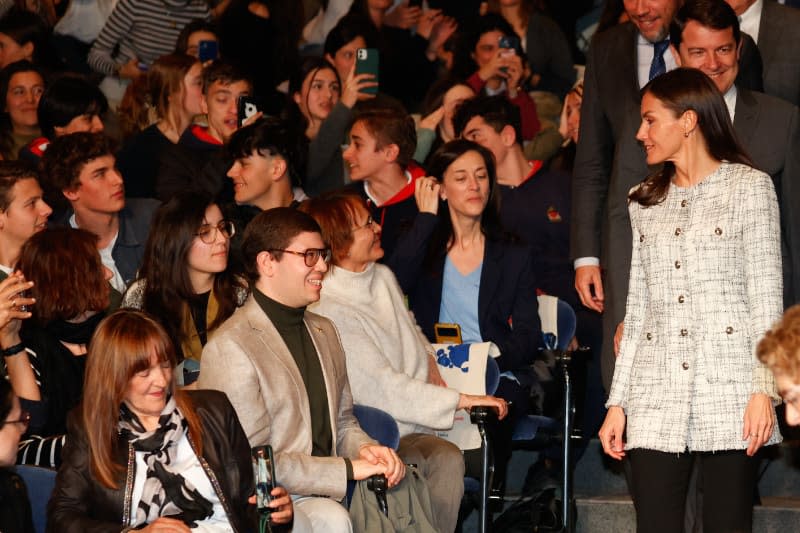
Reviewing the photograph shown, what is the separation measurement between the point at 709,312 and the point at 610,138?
4.59 feet

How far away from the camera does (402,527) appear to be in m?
4.39


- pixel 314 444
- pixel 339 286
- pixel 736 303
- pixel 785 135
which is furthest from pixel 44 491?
pixel 785 135

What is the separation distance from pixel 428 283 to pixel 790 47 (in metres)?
1.83

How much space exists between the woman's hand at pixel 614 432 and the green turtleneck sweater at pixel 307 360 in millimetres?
1004

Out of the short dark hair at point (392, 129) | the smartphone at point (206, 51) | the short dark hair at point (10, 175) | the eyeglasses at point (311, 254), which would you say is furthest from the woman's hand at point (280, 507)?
the smartphone at point (206, 51)

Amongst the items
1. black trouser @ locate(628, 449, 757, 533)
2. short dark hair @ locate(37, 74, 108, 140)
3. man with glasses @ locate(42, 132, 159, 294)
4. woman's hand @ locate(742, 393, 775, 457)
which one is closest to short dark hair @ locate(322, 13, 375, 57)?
short dark hair @ locate(37, 74, 108, 140)

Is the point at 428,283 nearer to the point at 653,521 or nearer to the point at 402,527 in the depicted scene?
the point at 402,527

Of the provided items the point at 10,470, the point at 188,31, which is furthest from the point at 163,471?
the point at 188,31

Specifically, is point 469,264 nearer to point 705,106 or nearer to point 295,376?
point 295,376

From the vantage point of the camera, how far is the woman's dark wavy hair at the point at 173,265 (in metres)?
4.99

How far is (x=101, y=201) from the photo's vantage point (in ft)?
18.7

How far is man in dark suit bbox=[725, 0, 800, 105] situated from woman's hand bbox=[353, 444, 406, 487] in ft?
6.74

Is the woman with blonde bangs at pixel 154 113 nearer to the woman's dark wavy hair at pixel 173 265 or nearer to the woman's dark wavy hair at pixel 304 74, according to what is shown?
the woman's dark wavy hair at pixel 304 74

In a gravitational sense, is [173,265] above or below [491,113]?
below
